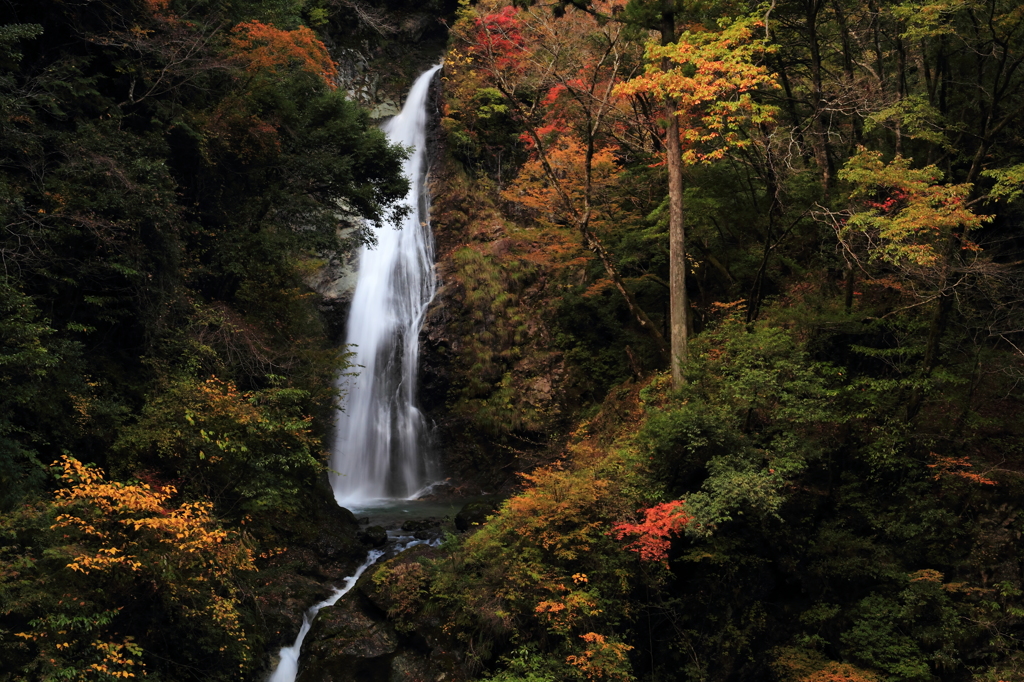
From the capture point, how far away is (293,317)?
15.0 metres

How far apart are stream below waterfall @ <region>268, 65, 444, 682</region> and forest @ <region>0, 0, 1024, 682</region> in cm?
405

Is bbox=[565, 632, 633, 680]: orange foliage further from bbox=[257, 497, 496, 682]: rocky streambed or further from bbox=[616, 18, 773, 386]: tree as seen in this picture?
bbox=[616, 18, 773, 386]: tree

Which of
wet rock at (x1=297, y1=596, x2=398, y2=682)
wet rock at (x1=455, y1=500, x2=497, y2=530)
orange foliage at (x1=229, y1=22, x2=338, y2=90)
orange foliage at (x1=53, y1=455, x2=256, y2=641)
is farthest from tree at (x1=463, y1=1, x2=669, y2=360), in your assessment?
orange foliage at (x1=53, y1=455, x2=256, y2=641)

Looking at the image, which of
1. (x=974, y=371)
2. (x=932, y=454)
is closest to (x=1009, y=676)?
(x=932, y=454)

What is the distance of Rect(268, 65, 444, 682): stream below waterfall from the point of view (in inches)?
702

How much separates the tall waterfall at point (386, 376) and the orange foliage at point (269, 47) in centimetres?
531

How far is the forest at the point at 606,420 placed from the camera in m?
8.27

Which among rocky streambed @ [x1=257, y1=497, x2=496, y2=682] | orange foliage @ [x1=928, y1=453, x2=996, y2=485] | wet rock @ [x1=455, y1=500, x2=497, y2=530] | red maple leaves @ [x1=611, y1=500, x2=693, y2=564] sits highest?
orange foliage @ [x1=928, y1=453, x2=996, y2=485]

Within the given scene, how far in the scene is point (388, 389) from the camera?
1941 cm

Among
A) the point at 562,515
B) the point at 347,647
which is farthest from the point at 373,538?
the point at 562,515

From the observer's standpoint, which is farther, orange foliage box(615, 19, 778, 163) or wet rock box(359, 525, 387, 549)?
wet rock box(359, 525, 387, 549)

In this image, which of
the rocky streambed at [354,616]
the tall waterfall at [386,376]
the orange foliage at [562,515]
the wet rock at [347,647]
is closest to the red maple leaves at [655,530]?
the orange foliage at [562,515]

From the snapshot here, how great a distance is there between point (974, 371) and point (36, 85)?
1525 cm

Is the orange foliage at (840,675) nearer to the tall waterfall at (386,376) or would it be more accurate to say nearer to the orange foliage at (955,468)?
the orange foliage at (955,468)
